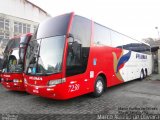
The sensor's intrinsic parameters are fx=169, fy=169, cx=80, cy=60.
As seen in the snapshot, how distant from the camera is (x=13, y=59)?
8516 millimetres

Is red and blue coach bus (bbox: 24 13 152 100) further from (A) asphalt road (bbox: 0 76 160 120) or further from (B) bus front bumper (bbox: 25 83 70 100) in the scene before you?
(A) asphalt road (bbox: 0 76 160 120)

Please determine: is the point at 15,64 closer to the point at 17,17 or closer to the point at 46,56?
the point at 46,56

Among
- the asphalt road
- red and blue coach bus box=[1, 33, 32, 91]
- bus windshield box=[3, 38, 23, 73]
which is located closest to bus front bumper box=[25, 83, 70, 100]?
the asphalt road

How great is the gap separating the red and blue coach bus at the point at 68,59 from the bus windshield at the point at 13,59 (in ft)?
4.49

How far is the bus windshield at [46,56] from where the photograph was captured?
19.0 ft

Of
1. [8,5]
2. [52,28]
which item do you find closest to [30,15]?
[8,5]

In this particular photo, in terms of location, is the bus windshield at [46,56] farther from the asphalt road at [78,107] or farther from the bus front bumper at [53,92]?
the asphalt road at [78,107]

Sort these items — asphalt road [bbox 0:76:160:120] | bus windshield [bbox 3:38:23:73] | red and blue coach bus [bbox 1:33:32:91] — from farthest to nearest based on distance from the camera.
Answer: bus windshield [bbox 3:38:23:73], red and blue coach bus [bbox 1:33:32:91], asphalt road [bbox 0:76:160:120]

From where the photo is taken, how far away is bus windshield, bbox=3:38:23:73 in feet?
26.8

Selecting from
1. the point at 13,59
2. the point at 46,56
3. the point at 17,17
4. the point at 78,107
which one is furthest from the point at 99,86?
the point at 17,17

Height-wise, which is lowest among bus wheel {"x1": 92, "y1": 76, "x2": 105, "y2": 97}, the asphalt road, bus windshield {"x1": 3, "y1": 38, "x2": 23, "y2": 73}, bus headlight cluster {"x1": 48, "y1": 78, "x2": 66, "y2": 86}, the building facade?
the asphalt road

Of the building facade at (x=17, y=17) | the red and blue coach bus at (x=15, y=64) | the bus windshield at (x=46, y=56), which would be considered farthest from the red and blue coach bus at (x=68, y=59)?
the building facade at (x=17, y=17)

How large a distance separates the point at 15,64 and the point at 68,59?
12.0ft

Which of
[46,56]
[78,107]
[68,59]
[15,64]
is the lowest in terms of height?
[78,107]
